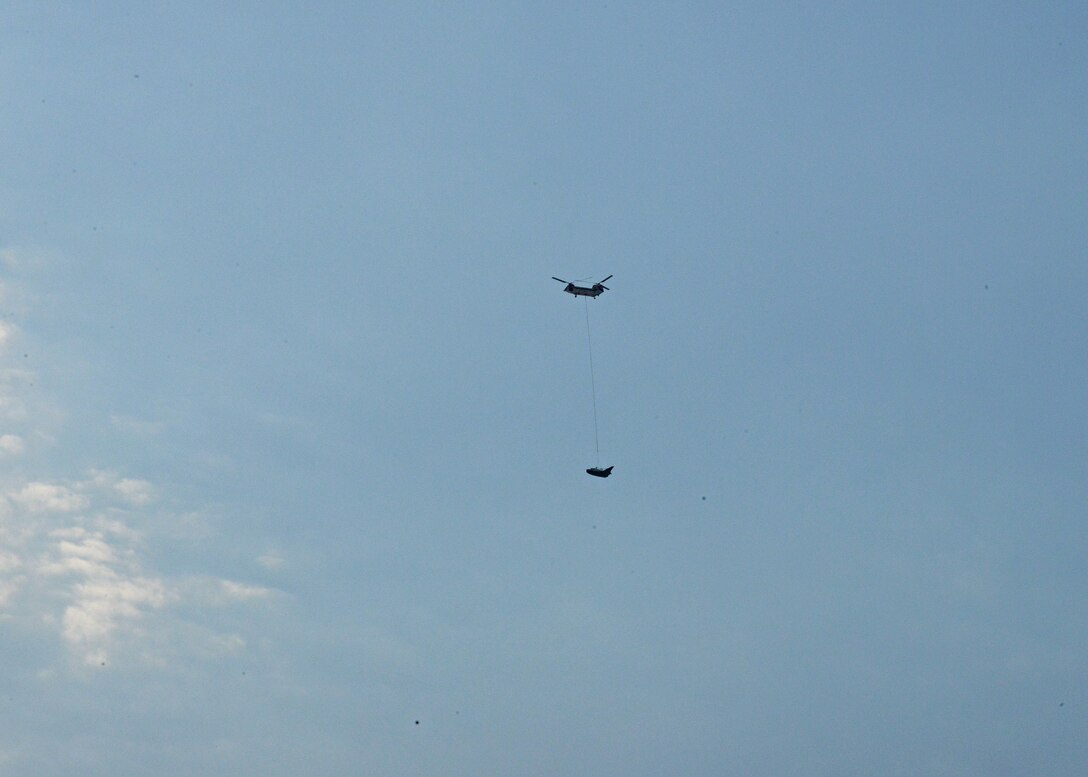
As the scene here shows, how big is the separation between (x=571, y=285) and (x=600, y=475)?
1649 cm

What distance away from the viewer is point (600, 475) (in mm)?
97250

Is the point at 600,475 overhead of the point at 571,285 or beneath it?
beneath

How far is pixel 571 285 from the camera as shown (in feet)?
331
